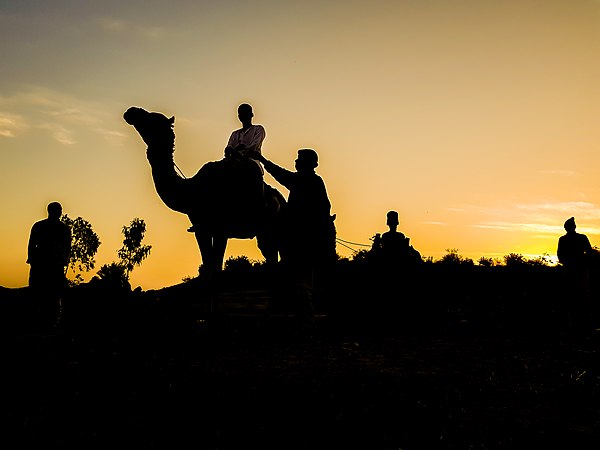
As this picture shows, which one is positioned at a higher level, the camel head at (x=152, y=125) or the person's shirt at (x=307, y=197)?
the camel head at (x=152, y=125)

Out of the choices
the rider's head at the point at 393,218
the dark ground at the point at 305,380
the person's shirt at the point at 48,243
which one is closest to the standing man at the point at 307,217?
the dark ground at the point at 305,380

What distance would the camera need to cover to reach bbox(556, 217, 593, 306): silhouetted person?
1530 centimetres

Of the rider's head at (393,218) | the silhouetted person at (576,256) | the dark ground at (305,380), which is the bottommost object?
the dark ground at (305,380)

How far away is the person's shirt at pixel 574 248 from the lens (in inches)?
602

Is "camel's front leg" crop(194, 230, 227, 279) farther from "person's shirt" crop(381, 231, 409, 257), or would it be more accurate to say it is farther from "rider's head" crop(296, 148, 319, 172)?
"person's shirt" crop(381, 231, 409, 257)

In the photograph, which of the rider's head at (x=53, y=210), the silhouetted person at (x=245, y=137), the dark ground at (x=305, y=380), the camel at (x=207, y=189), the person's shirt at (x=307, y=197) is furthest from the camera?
the rider's head at (x=53, y=210)

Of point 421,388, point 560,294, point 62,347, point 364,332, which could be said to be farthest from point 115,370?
point 560,294

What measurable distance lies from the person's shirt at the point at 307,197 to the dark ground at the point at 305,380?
1.74 meters

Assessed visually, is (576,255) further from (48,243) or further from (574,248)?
(48,243)

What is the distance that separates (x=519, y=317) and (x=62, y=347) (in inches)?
334

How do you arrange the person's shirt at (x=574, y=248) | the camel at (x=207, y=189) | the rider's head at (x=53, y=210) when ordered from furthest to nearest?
1. the person's shirt at (x=574, y=248)
2. the rider's head at (x=53, y=210)
3. the camel at (x=207, y=189)

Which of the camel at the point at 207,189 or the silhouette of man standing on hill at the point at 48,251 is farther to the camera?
the silhouette of man standing on hill at the point at 48,251

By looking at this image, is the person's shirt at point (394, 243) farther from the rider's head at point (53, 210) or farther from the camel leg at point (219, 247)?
→ the rider's head at point (53, 210)

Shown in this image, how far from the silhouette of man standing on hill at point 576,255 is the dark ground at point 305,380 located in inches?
115
